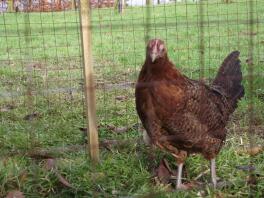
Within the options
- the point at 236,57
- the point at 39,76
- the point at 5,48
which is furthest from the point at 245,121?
the point at 5,48

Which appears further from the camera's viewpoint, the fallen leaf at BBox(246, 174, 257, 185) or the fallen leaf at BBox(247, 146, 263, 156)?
the fallen leaf at BBox(247, 146, 263, 156)

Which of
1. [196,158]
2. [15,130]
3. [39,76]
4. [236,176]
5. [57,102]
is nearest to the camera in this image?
[236,176]

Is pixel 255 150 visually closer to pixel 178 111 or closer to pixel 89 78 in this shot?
pixel 178 111

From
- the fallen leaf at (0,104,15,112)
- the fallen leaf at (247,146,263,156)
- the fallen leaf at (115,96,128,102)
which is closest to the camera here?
the fallen leaf at (247,146,263,156)

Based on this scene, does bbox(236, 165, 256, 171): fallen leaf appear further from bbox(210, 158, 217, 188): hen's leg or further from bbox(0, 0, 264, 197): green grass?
bbox(210, 158, 217, 188): hen's leg

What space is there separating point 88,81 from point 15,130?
1.02m

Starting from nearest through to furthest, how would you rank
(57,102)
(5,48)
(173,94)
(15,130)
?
(173,94) → (15,130) → (57,102) → (5,48)

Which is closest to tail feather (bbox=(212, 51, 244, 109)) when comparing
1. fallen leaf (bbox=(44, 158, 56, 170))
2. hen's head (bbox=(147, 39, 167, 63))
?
hen's head (bbox=(147, 39, 167, 63))

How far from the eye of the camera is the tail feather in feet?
12.4

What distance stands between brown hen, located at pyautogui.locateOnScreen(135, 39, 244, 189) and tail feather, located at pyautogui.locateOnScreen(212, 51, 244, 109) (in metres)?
0.29

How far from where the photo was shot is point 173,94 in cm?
307

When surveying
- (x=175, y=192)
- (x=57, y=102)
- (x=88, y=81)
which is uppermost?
(x=88, y=81)

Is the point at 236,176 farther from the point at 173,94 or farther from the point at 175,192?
the point at 173,94

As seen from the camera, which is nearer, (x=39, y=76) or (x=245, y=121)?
(x=245, y=121)
